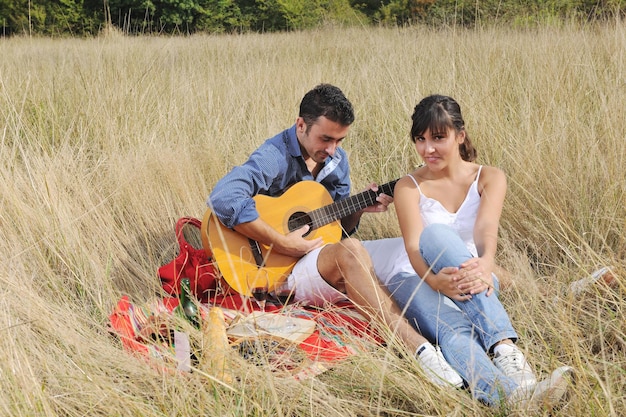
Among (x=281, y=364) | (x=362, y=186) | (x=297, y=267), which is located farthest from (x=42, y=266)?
(x=362, y=186)

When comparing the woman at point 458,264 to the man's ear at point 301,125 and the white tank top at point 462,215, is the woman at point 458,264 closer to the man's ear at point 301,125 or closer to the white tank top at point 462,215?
the white tank top at point 462,215

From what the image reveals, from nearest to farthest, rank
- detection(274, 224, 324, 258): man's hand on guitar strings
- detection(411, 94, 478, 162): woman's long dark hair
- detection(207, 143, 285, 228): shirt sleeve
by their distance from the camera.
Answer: detection(411, 94, 478, 162): woman's long dark hair
detection(207, 143, 285, 228): shirt sleeve
detection(274, 224, 324, 258): man's hand on guitar strings

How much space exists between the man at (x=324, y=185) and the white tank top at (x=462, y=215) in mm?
335

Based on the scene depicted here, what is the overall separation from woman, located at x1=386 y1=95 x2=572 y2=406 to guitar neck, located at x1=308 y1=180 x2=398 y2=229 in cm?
32

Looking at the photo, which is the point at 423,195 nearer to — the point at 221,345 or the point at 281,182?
the point at 281,182

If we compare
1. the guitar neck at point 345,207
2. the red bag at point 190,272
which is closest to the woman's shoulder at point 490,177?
the guitar neck at point 345,207

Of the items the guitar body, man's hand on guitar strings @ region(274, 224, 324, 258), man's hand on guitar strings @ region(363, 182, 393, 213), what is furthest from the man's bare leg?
man's hand on guitar strings @ region(363, 182, 393, 213)

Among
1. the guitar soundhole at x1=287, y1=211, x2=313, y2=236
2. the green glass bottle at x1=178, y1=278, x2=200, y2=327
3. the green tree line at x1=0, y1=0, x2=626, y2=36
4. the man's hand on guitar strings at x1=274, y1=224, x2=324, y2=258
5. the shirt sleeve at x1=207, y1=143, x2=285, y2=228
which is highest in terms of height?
the green tree line at x1=0, y1=0, x2=626, y2=36

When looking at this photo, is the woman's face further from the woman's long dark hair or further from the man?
the man

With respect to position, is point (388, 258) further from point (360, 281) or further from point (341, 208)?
point (341, 208)

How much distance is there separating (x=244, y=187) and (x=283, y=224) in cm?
29

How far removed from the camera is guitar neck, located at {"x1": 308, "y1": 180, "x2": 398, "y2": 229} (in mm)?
3270

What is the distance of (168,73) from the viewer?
19.3 feet

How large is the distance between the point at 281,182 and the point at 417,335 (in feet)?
3.77
